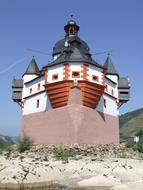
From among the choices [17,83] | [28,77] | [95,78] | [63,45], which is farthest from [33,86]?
[95,78]

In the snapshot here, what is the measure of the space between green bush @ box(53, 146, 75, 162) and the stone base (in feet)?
4.84

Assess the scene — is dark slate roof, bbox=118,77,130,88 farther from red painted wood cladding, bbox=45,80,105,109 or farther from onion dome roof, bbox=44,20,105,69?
red painted wood cladding, bbox=45,80,105,109

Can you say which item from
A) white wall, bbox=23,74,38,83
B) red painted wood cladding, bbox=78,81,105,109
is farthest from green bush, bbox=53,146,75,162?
white wall, bbox=23,74,38,83

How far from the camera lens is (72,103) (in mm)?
34781

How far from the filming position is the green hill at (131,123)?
146312 millimetres

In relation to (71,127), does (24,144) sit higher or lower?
lower

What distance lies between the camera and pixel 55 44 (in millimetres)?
45719

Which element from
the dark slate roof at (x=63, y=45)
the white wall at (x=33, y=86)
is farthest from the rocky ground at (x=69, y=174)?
the dark slate roof at (x=63, y=45)

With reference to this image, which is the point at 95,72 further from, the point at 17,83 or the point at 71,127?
the point at 17,83

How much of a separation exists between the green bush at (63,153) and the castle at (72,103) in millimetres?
1462

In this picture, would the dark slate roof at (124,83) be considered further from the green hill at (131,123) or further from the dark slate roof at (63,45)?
the green hill at (131,123)

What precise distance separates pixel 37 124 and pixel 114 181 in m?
18.9

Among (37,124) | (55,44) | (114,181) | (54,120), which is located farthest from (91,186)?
(55,44)

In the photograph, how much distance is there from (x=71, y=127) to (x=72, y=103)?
2.39 meters
